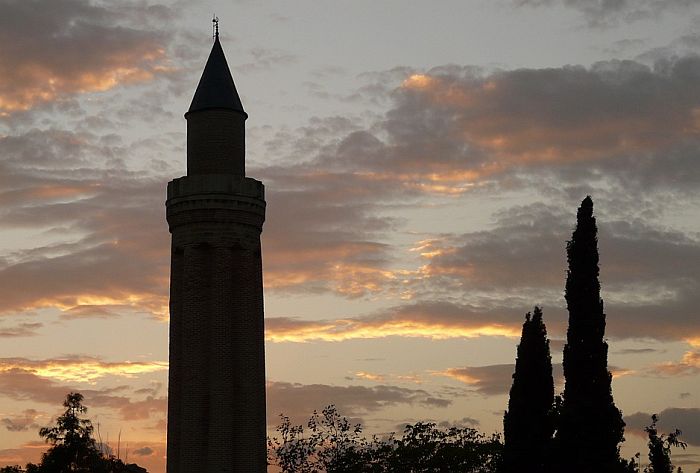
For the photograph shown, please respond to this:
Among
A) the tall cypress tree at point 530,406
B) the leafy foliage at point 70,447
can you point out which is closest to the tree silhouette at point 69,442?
the leafy foliage at point 70,447

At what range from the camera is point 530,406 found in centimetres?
4491

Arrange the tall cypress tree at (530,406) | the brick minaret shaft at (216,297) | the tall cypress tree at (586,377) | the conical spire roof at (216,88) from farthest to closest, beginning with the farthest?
the conical spire roof at (216,88)
the brick minaret shaft at (216,297)
the tall cypress tree at (530,406)
the tall cypress tree at (586,377)

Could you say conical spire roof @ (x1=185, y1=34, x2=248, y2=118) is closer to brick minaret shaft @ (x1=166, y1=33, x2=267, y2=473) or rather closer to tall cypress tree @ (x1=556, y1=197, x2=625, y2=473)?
brick minaret shaft @ (x1=166, y1=33, x2=267, y2=473)

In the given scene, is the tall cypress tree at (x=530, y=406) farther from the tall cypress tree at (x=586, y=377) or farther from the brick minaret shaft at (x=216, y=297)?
the brick minaret shaft at (x=216, y=297)

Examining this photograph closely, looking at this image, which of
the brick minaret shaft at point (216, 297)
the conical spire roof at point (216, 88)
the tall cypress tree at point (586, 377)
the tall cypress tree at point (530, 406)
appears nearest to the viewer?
the tall cypress tree at point (586, 377)

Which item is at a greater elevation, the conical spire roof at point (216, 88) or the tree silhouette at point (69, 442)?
the conical spire roof at point (216, 88)

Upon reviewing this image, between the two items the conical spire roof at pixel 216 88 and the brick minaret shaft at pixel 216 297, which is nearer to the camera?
the brick minaret shaft at pixel 216 297

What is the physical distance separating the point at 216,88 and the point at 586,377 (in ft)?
64.4

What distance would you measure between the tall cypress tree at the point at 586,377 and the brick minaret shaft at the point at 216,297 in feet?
43.3

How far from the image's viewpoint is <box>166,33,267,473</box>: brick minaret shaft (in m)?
49.0

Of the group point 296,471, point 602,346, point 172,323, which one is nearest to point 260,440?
point 172,323

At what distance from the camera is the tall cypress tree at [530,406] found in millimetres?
44219

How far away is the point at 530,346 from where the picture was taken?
4578 cm

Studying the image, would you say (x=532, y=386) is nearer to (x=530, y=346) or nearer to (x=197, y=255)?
(x=530, y=346)
